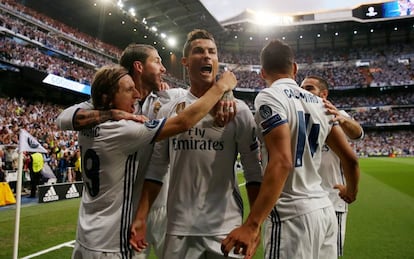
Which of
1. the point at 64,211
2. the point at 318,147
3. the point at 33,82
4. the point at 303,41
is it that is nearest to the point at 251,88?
the point at 303,41

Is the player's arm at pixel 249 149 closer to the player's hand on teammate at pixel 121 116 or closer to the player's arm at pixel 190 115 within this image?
the player's arm at pixel 190 115

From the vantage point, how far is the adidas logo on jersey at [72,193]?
12570mm

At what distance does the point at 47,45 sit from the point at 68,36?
4648 millimetres

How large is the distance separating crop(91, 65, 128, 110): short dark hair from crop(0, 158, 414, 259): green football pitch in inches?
171

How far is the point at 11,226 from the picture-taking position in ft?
26.0

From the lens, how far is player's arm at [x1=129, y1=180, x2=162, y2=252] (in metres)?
2.33

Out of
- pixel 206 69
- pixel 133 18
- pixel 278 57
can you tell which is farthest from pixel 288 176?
pixel 133 18

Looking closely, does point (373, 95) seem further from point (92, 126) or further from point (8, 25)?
point (92, 126)

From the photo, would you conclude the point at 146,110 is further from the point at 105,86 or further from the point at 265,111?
Answer: the point at 265,111


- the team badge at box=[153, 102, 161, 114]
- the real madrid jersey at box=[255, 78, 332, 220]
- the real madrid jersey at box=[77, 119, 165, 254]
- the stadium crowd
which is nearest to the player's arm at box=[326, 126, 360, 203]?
the real madrid jersey at box=[255, 78, 332, 220]

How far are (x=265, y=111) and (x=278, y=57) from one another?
50 cm

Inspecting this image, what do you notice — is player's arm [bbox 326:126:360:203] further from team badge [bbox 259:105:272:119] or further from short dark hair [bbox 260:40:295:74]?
team badge [bbox 259:105:272:119]

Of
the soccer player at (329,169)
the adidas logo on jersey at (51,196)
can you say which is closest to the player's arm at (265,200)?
the soccer player at (329,169)

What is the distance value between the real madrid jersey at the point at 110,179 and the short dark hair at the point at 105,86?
170 millimetres
